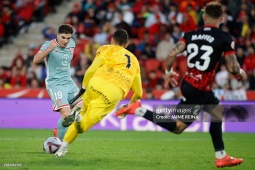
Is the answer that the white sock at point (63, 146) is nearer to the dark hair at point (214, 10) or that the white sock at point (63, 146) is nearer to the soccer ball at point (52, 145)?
the soccer ball at point (52, 145)

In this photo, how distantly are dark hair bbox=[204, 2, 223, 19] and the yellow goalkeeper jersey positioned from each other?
1666 mm

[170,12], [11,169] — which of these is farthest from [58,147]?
[170,12]

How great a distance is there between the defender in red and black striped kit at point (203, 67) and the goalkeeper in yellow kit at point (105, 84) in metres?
0.67

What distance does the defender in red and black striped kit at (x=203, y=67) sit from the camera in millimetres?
9820

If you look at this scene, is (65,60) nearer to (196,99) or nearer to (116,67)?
(116,67)

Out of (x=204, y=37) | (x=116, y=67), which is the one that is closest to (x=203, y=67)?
(x=204, y=37)

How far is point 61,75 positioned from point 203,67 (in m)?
3.53

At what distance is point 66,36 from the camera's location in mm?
12055

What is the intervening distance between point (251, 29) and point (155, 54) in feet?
10.7

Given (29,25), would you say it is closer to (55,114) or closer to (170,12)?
(170,12)

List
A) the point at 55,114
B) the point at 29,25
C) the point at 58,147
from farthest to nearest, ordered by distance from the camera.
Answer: the point at 29,25 → the point at 55,114 → the point at 58,147

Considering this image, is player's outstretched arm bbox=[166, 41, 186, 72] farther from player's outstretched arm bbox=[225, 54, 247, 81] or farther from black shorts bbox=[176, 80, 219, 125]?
player's outstretched arm bbox=[225, 54, 247, 81]

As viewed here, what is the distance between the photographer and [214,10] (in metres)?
9.84

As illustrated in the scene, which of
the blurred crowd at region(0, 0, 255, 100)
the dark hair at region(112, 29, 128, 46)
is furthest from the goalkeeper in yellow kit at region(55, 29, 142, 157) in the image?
the blurred crowd at region(0, 0, 255, 100)
